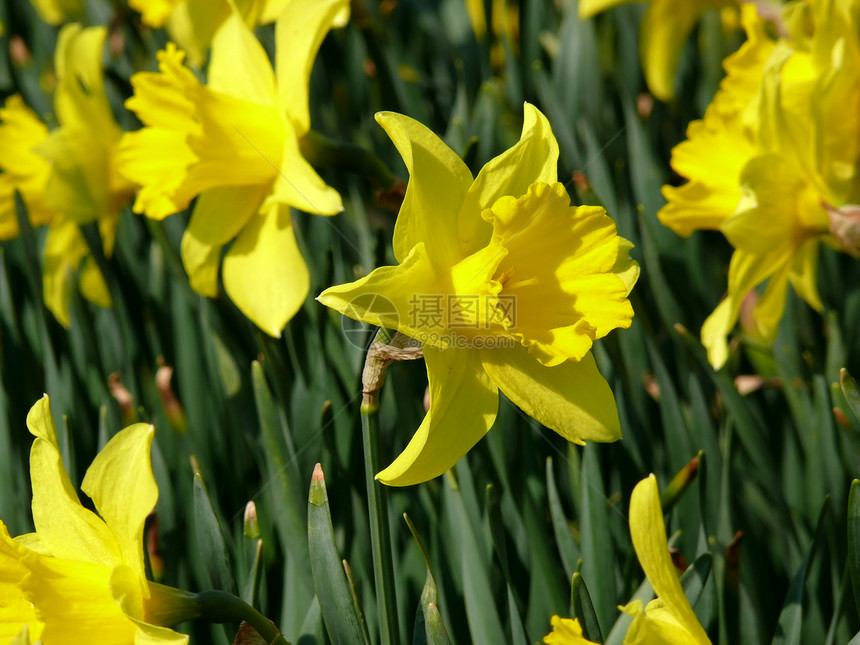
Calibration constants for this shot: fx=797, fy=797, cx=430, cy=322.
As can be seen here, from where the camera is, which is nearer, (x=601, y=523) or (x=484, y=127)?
(x=601, y=523)

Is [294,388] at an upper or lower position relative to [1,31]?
lower

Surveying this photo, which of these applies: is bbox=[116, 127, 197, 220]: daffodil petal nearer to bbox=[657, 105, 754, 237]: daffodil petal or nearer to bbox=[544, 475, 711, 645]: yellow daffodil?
bbox=[657, 105, 754, 237]: daffodil petal

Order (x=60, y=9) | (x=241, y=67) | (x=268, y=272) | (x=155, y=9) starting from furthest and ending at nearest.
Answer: (x=60, y=9)
(x=155, y=9)
(x=241, y=67)
(x=268, y=272)

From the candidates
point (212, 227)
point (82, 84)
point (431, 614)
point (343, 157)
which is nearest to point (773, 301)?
point (343, 157)

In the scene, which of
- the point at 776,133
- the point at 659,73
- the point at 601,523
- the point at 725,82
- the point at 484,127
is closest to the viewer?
the point at 601,523

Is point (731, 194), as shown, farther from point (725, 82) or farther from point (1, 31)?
point (1, 31)

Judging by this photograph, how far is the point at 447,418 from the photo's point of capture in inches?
38.0

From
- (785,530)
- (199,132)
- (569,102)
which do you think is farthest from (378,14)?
(785,530)

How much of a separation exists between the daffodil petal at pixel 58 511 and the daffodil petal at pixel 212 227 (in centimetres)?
65

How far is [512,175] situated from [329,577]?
0.55 m

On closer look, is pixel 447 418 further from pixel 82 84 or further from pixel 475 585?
pixel 82 84

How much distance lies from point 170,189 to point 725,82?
116 cm

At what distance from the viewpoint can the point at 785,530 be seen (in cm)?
138

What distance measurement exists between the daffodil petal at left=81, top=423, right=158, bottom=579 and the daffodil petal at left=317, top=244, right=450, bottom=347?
28 centimetres
